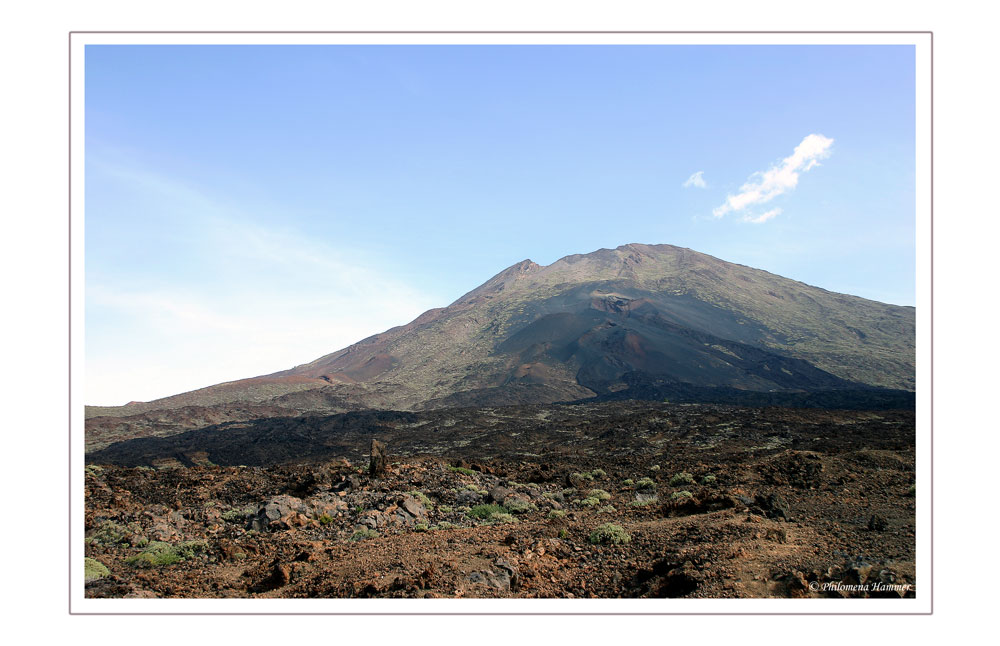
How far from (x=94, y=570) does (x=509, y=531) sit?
251 inches

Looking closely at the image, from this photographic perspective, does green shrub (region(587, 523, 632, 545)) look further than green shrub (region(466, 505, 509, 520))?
No

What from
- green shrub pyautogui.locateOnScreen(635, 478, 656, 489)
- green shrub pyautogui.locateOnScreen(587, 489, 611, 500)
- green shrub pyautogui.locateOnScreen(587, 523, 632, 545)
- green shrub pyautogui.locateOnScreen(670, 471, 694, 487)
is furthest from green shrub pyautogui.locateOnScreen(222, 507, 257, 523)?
green shrub pyautogui.locateOnScreen(670, 471, 694, 487)

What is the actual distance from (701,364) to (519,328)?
39.9 metres

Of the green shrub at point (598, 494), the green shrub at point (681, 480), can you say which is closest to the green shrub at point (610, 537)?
the green shrub at point (598, 494)

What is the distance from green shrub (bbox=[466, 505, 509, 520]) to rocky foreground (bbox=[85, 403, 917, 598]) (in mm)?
52

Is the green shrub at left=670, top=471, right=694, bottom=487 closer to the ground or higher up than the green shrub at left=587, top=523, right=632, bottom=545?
closer to the ground

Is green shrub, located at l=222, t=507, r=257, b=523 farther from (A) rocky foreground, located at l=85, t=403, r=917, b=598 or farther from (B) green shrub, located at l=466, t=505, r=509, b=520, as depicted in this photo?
(B) green shrub, located at l=466, t=505, r=509, b=520

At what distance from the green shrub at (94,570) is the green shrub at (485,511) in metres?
6.87

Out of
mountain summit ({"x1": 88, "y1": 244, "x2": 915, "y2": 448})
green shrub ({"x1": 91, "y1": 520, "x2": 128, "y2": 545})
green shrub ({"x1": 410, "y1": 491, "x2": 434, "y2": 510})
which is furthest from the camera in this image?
mountain summit ({"x1": 88, "y1": 244, "x2": 915, "y2": 448})

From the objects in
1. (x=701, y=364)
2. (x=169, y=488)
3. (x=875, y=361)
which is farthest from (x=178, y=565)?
(x=875, y=361)

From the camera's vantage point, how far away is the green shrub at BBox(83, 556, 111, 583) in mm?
7353

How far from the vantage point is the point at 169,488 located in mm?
14414
